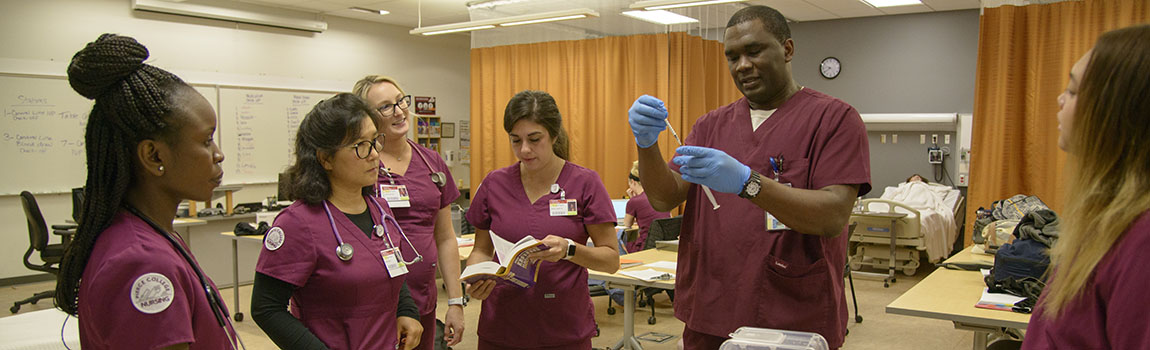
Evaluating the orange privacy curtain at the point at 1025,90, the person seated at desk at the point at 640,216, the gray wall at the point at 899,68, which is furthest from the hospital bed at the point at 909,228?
the person seated at desk at the point at 640,216

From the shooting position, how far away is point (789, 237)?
1.73m

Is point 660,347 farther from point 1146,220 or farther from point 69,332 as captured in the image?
point 1146,220

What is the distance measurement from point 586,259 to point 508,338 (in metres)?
0.35

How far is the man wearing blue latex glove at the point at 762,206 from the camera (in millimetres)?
1713

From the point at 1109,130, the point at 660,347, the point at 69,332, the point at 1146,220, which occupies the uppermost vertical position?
the point at 1109,130

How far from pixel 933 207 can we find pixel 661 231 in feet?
12.7

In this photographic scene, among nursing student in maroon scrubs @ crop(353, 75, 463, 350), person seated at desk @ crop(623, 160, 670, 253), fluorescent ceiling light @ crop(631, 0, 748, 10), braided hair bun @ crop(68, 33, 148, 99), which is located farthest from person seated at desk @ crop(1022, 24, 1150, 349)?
fluorescent ceiling light @ crop(631, 0, 748, 10)

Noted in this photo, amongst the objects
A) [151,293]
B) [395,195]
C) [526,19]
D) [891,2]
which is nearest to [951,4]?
[891,2]

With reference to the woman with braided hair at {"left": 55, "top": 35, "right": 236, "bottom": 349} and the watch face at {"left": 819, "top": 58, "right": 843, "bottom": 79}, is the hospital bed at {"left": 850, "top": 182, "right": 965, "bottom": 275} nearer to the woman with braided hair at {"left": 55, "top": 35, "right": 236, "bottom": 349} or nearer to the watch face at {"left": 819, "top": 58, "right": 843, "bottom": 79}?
the watch face at {"left": 819, "top": 58, "right": 843, "bottom": 79}

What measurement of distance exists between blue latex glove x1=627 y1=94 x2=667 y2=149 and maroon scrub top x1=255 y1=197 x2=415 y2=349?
713 mm

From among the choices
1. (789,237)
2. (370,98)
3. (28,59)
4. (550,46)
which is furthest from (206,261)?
(789,237)

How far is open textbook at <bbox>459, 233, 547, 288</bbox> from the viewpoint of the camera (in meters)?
2.12

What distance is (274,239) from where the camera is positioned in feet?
5.85

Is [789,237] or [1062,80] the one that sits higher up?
[1062,80]
